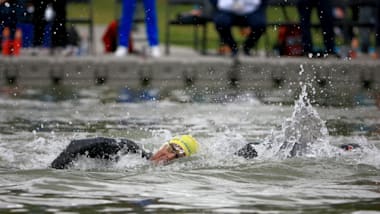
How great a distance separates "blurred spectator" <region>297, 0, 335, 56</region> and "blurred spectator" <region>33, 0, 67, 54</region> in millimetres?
3742

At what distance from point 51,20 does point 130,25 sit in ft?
4.31

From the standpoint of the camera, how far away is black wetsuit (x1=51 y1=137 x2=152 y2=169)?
400 inches

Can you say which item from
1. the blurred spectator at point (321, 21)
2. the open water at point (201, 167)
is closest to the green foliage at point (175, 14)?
the blurred spectator at point (321, 21)

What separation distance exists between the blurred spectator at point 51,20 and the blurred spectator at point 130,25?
1.02 metres

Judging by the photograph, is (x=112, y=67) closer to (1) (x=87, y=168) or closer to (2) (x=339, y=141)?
(2) (x=339, y=141)

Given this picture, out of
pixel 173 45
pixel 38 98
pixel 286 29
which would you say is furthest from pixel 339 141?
pixel 173 45

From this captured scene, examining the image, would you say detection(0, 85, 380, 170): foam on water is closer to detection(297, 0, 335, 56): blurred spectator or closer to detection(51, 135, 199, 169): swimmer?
A: detection(51, 135, 199, 169): swimmer

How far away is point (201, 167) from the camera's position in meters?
10.4

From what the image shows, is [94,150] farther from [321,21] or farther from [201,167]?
[321,21]

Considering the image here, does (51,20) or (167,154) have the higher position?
(51,20)

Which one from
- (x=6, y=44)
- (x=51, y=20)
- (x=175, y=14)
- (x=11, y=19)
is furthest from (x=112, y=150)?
(x=175, y=14)

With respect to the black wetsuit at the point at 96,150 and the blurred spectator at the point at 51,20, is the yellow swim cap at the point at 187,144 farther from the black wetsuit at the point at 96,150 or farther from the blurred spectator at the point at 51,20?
the blurred spectator at the point at 51,20

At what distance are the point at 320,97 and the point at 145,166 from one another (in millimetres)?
7086

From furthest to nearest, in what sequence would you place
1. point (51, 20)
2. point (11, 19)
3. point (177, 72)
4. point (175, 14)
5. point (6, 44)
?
point (175, 14), point (6, 44), point (51, 20), point (177, 72), point (11, 19)
